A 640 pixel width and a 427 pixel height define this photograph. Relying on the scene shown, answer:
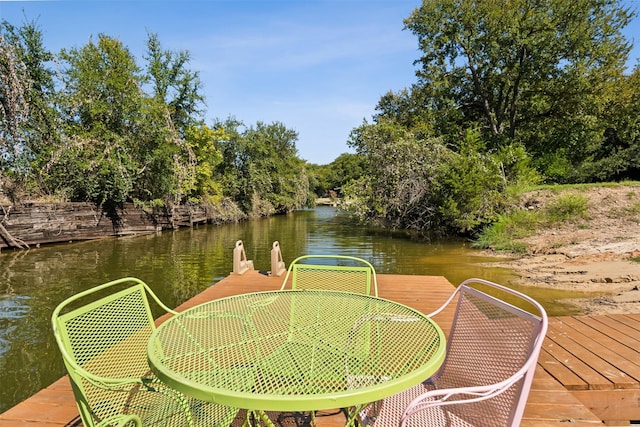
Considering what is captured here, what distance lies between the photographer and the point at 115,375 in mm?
1698

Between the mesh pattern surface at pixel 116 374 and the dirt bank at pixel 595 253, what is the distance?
5632 millimetres

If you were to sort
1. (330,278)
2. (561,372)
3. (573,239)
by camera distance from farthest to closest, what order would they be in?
(573,239) < (330,278) < (561,372)

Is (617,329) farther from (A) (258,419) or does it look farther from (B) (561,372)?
(A) (258,419)

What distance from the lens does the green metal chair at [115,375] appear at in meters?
1.37

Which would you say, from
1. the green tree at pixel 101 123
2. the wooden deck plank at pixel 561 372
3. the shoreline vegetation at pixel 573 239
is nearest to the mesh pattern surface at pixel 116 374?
the wooden deck plank at pixel 561 372

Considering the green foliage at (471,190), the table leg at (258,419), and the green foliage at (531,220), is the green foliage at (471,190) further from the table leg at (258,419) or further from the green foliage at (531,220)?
the table leg at (258,419)

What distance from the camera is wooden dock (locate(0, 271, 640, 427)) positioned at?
2.10 meters

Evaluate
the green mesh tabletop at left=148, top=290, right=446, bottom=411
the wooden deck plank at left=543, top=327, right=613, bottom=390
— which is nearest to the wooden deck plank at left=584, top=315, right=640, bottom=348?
the wooden deck plank at left=543, top=327, right=613, bottom=390

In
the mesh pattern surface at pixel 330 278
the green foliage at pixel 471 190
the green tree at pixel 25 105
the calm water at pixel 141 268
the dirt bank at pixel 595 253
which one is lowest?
the calm water at pixel 141 268

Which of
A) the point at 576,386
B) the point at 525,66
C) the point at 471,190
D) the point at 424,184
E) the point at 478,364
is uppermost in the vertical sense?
the point at 525,66

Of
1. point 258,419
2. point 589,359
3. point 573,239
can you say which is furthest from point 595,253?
point 258,419

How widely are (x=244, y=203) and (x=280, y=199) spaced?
448cm

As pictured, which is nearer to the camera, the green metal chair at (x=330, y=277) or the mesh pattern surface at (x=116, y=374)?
the mesh pattern surface at (x=116, y=374)

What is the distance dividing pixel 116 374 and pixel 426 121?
2127 centimetres
